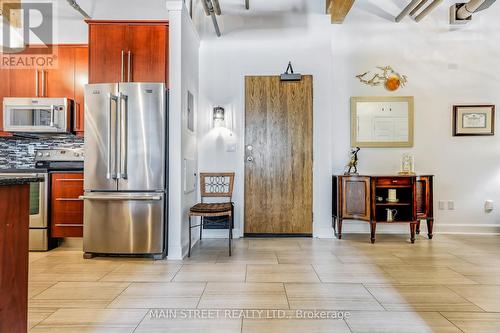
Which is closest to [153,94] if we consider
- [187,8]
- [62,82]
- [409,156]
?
[187,8]

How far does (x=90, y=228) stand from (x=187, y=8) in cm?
258

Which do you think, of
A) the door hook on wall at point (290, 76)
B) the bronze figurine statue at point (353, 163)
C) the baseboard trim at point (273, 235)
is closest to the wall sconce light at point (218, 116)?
the door hook on wall at point (290, 76)

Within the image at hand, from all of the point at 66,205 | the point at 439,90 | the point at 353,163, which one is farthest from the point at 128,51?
the point at 439,90

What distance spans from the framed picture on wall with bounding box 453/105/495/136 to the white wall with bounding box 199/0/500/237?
0.09 metres

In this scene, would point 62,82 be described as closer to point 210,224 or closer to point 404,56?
point 210,224

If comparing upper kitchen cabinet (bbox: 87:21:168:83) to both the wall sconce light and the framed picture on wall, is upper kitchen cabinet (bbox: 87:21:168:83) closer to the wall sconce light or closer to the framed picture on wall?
the wall sconce light

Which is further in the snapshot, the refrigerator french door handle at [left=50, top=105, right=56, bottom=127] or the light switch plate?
the light switch plate

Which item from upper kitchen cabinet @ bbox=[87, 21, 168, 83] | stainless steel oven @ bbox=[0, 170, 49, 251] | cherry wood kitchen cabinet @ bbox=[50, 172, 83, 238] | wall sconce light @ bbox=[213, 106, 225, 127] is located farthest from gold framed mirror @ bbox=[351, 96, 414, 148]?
stainless steel oven @ bbox=[0, 170, 49, 251]

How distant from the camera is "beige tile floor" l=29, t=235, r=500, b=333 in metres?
1.88

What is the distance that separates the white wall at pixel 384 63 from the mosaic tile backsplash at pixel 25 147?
1.68 metres

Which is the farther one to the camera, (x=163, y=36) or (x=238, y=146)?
(x=238, y=146)

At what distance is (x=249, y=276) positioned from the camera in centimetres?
270

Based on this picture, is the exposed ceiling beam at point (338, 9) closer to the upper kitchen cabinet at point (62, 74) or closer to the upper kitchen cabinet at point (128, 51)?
the upper kitchen cabinet at point (128, 51)

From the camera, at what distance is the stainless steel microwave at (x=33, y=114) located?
3.65 metres
